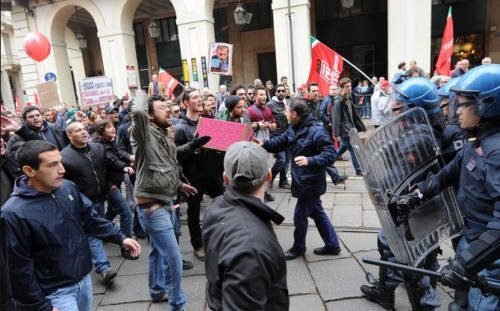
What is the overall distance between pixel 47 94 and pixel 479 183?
8198 mm

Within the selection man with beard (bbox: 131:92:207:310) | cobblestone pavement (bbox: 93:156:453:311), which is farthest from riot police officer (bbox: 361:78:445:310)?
man with beard (bbox: 131:92:207:310)

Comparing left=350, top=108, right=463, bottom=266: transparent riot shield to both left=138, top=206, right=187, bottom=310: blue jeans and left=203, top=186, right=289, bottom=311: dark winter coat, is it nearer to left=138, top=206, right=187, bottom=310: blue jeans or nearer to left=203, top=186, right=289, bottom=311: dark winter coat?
left=203, top=186, right=289, bottom=311: dark winter coat

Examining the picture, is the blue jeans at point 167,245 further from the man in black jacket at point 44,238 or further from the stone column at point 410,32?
the stone column at point 410,32

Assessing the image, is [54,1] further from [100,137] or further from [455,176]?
[455,176]

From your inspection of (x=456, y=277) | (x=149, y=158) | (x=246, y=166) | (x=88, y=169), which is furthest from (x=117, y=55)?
(x=456, y=277)

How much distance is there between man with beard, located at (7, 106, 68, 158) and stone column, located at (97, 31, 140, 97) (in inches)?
411

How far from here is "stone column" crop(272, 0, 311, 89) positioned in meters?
12.2

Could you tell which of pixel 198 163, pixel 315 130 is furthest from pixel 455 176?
pixel 198 163

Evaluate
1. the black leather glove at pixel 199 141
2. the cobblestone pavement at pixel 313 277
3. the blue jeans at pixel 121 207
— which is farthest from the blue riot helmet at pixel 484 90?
the blue jeans at pixel 121 207

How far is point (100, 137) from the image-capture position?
13.3ft

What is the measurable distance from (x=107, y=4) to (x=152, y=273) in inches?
595

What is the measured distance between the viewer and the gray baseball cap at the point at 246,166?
150 cm

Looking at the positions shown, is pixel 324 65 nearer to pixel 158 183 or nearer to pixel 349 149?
pixel 349 149

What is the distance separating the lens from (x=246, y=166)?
1.50m
